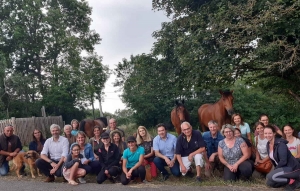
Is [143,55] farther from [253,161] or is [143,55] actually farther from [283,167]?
[283,167]

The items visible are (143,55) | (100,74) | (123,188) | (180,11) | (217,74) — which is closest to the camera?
(123,188)

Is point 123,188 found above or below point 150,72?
below

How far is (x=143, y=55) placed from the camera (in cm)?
1565

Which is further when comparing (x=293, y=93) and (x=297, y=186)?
(x=293, y=93)

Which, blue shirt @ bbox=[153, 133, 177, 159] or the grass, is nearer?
the grass

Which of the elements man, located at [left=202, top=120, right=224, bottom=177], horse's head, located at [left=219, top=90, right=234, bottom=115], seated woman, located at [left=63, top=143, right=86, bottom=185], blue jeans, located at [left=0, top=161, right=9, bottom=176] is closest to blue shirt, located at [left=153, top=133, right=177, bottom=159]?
man, located at [left=202, top=120, right=224, bottom=177]

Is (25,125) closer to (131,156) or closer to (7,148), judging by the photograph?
(7,148)

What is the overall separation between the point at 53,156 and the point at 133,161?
2194mm

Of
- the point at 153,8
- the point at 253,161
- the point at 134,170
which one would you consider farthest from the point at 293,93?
the point at 134,170

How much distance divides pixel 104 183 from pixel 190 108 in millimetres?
11627

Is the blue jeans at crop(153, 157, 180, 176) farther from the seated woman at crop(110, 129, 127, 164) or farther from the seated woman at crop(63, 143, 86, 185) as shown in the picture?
the seated woman at crop(63, 143, 86, 185)

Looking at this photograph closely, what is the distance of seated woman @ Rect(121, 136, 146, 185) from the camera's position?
7596 mm

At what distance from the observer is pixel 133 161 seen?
25.3ft

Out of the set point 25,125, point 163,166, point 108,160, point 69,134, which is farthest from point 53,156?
point 25,125
